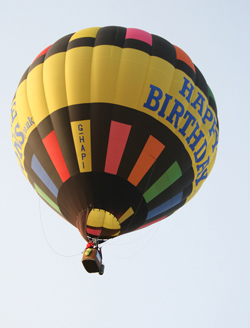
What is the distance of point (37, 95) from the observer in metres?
8.82

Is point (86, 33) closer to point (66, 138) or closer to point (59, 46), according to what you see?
point (59, 46)

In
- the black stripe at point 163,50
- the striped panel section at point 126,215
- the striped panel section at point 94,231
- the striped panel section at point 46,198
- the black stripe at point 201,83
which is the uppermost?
the black stripe at point 163,50

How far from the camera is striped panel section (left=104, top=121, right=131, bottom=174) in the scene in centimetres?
826

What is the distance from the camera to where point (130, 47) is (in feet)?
29.0

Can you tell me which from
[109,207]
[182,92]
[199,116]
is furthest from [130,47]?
[109,207]

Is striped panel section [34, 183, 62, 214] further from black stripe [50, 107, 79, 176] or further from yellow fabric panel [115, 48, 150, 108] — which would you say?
yellow fabric panel [115, 48, 150, 108]

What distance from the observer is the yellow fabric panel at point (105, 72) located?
834cm

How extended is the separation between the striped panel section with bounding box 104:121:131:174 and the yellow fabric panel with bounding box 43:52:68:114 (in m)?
1.02

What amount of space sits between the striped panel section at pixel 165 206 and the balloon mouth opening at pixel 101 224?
2.60ft

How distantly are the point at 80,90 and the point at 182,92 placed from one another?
74.7 inches

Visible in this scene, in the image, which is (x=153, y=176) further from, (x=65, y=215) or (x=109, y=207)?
(x=65, y=215)

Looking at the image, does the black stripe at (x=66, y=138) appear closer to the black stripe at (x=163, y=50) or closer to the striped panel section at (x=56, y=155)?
the striped panel section at (x=56, y=155)

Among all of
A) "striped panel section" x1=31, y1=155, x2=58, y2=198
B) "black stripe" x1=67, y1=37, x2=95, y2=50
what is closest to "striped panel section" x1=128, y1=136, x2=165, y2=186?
"striped panel section" x1=31, y1=155, x2=58, y2=198

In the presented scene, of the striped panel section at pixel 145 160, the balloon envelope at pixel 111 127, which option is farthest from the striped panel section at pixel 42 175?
the striped panel section at pixel 145 160
